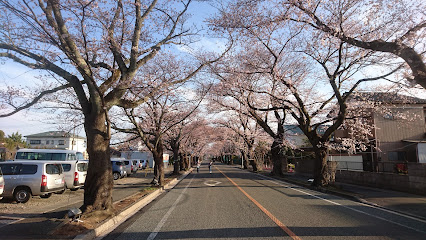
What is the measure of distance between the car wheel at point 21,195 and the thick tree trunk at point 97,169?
197 inches

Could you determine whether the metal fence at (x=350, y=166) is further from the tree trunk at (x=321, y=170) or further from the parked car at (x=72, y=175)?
the parked car at (x=72, y=175)

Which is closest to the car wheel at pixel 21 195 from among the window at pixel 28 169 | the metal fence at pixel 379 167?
the window at pixel 28 169

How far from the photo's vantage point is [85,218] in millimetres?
6926

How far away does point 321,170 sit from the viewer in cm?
1630

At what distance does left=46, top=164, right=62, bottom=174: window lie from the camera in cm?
1174

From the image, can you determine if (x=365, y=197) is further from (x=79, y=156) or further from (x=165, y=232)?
(x=79, y=156)

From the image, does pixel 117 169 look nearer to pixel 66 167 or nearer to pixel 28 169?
pixel 66 167

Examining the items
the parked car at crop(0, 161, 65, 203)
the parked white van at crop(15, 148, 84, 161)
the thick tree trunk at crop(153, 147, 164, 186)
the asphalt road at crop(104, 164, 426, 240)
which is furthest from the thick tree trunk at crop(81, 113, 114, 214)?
the parked white van at crop(15, 148, 84, 161)

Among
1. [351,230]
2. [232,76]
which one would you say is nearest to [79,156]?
[232,76]

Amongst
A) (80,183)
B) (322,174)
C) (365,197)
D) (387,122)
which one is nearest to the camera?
(365,197)

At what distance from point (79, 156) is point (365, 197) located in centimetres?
1840

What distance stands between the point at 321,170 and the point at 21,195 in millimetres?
14552

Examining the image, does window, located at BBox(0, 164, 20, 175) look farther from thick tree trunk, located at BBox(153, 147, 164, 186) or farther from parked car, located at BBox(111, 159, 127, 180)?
parked car, located at BBox(111, 159, 127, 180)

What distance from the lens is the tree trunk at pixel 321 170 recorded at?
16016 millimetres
